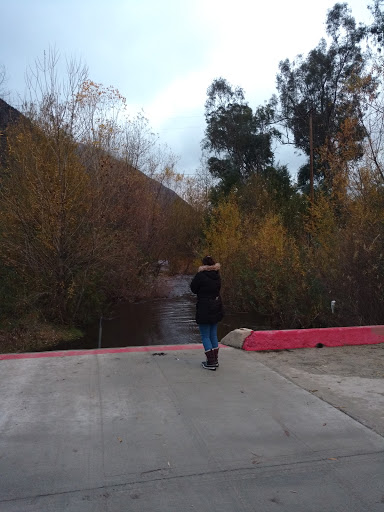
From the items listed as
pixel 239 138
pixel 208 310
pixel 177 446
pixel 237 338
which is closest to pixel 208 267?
pixel 208 310

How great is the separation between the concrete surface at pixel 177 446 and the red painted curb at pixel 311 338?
139 centimetres

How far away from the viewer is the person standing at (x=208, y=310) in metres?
6.14

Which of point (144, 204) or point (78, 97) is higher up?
point (78, 97)

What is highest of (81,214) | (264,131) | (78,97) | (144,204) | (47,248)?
(264,131)

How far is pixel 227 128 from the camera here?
3922cm

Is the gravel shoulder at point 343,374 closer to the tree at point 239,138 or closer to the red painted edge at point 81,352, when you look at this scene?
the red painted edge at point 81,352

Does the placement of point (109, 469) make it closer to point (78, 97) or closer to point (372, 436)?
point (372, 436)

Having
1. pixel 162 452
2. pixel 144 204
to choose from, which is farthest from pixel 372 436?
pixel 144 204

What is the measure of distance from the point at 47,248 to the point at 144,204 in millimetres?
9304

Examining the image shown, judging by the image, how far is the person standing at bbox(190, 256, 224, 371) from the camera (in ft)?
20.1

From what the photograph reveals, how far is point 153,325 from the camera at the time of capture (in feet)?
47.1

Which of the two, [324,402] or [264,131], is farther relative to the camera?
[264,131]

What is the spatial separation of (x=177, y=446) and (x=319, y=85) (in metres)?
37.6

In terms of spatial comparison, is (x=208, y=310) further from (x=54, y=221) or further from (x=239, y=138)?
(x=239, y=138)
